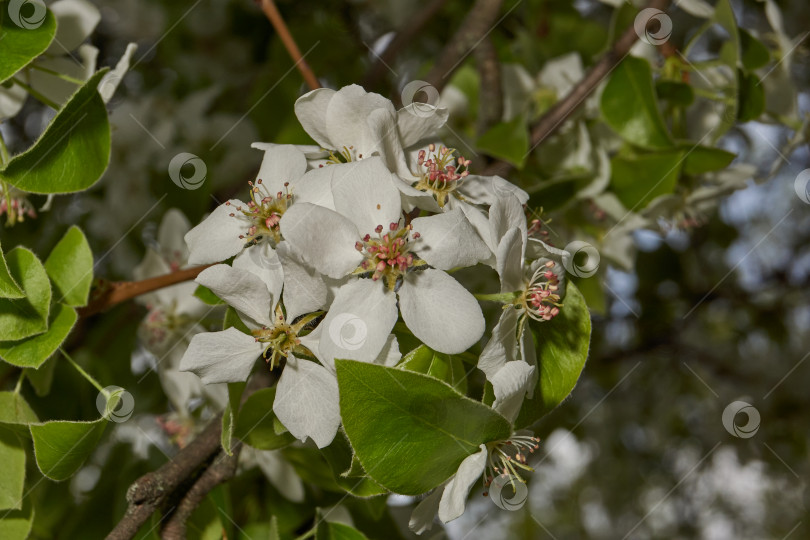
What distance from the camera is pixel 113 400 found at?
705mm

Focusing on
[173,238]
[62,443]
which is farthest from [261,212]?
[173,238]

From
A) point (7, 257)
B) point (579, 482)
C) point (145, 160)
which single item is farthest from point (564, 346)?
point (579, 482)

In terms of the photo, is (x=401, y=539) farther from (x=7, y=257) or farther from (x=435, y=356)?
(x=7, y=257)

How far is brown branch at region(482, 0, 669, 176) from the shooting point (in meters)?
1.12

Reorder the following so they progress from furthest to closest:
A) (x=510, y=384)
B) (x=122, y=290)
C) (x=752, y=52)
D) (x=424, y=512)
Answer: (x=752, y=52) → (x=122, y=290) → (x=424, y=512) → (x=510, y=384)

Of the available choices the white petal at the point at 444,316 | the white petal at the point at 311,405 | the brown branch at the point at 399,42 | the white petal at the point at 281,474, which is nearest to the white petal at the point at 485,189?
the white petal at the point at 444,316

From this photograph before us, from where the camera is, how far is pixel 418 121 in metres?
0.76

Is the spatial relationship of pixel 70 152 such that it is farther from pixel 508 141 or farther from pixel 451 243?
pixel 508 141

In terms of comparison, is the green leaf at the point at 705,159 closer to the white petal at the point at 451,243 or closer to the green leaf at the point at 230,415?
the white petal at the point at 451,243

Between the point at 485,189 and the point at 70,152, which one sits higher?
the point at 70,152

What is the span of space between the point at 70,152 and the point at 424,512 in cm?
→ 48

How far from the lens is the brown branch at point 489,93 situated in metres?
1.18

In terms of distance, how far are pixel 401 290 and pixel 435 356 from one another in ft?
0.21

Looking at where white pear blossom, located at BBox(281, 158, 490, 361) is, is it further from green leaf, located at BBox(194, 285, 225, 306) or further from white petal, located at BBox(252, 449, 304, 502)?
white petal, located at BBox(252, 449, 304, 502)
